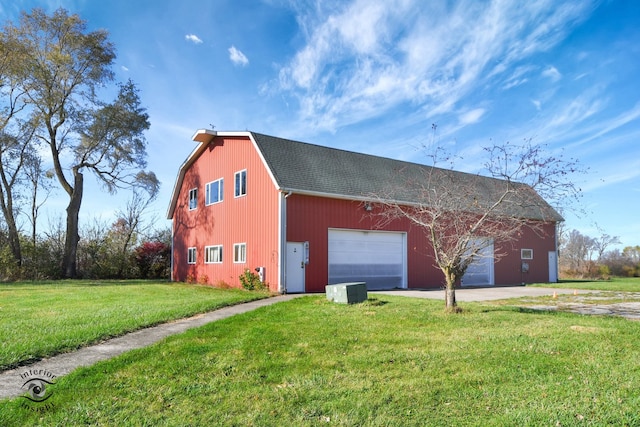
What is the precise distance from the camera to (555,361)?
558 centimetres

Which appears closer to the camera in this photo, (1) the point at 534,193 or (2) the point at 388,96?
(1) the point at 534,193

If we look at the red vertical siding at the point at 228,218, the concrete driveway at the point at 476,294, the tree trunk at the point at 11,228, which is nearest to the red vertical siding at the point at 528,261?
the concrete driveway at the point at 476,294

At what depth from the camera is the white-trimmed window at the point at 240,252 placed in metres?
17.3

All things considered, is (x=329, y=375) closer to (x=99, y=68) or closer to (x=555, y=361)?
(x=555, y=361)

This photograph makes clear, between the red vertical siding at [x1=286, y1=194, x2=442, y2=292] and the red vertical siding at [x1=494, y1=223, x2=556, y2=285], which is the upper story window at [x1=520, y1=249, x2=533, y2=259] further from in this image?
the red vertical siding at [x1=286, y1=194, x2=442, y2=292]

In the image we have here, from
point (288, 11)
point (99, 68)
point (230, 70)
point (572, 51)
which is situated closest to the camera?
point (572, 51)

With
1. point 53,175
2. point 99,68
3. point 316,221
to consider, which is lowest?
Result: point 316,221

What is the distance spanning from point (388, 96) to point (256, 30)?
15.8 ft

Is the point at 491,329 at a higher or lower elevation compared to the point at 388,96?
lower

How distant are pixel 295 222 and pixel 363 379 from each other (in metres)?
10.8

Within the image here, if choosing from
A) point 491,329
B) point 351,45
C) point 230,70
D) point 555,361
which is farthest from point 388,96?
point 555,361

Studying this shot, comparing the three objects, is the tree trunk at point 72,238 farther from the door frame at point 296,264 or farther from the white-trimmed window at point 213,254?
the door frame at point 296,264

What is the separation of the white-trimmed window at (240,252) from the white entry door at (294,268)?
8.55 ft

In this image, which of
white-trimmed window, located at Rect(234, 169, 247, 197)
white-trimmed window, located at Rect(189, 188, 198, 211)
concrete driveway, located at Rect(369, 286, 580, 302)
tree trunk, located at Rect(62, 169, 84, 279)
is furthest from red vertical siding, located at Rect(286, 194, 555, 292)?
tree trunk, located at Rect(62, 169, 84, 279)
